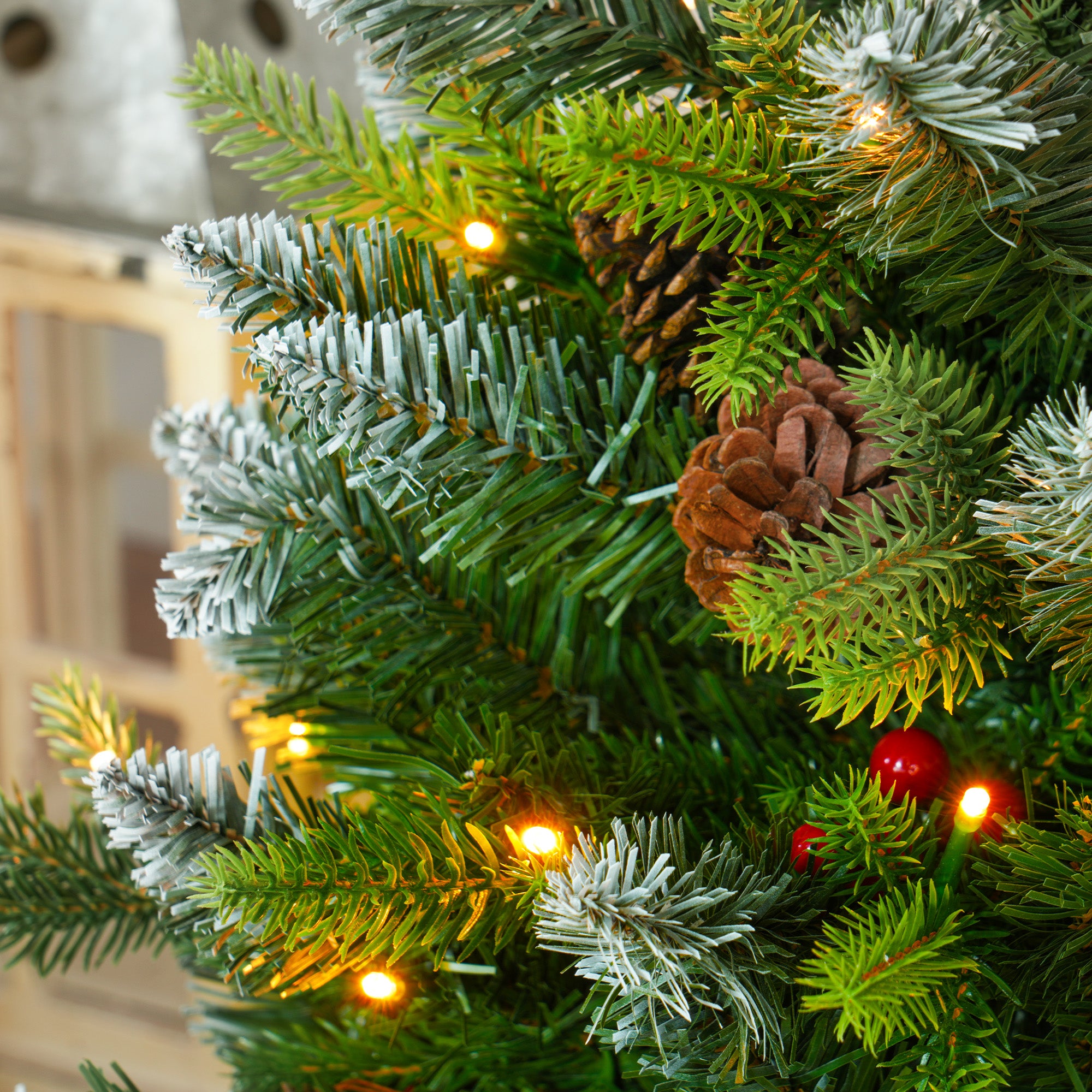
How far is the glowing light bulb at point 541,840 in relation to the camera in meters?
0.23

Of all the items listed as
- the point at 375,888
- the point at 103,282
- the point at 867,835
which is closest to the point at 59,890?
the point at 375,888

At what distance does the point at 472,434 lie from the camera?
24 centimetres

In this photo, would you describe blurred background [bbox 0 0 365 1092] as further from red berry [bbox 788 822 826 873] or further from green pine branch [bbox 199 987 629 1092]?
red berry [bbox 788 822 826 873]

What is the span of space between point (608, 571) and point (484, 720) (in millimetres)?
59

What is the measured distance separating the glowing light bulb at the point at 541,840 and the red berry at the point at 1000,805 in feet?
0.36

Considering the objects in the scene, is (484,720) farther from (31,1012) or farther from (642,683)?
(31,1012)

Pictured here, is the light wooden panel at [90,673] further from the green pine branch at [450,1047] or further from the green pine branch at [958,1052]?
the green pine branch at [958,1052]

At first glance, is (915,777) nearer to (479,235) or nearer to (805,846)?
(805,846)

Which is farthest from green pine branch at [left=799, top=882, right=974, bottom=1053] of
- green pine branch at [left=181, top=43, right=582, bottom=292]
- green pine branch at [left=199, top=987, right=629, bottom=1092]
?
green pine branch at [left=181, top=43, right=582, bottom=292]

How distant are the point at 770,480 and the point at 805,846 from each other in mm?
94

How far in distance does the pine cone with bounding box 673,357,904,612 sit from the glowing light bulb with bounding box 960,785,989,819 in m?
0.07

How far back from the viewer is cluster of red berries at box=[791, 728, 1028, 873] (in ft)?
0.77

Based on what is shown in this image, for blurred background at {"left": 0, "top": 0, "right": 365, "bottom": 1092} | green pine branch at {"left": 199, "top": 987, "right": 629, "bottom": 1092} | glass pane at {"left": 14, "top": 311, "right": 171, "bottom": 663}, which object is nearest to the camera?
green pine branch at {"left": 199, "top": 987, "right": 629, "bottom": 1092}

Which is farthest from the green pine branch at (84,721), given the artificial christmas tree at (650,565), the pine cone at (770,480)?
the pine cone at (770,480)
